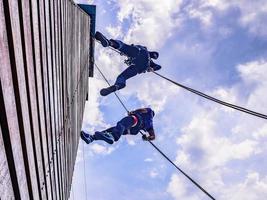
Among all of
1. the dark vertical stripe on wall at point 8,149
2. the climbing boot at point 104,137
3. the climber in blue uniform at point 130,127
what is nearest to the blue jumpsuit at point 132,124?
the climber in blue uniform at point 130,127

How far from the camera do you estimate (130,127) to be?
50.4ft

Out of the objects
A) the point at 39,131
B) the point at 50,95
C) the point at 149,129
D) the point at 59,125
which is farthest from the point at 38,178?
the point at 149,129

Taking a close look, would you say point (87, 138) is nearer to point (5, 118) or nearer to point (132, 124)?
point (132, 124)

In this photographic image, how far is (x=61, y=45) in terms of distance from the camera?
20.3 feet

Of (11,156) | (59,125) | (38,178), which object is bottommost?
(59,125)

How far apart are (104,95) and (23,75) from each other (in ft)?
43.4

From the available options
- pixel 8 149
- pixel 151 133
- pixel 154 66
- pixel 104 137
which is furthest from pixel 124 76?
pixel 8 149

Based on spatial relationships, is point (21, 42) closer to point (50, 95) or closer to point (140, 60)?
point (50, 95)

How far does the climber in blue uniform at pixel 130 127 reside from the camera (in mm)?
13945

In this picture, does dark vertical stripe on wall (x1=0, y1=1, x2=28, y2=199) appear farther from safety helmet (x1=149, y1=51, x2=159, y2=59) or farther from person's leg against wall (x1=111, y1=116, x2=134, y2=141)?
safety helmet (x1=149, y1=51, x2=159, y2=59)

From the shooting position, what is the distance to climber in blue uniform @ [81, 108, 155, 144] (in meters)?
13.9

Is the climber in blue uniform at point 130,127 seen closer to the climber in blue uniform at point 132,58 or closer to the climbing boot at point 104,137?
the climbing boot at point 104,137

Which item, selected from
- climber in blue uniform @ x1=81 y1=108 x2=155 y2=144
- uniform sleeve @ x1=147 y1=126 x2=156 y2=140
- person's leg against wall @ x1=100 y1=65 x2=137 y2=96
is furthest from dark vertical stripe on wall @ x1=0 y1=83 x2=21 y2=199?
person's leg against wall @ x1=100 y1=65 x2=137 y2=96

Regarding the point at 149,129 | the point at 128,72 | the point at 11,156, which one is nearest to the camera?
the point at 11,156
